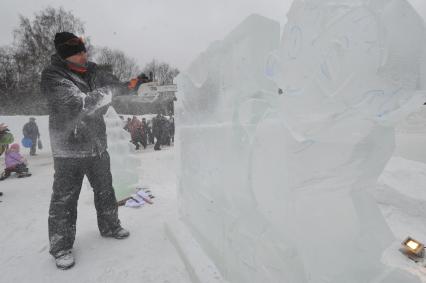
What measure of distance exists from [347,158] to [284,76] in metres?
0.34

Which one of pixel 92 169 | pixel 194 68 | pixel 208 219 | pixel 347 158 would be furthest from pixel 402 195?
pixel 92 169

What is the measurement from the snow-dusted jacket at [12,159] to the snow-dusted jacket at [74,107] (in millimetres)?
5064

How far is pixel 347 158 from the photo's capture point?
0.81 metres

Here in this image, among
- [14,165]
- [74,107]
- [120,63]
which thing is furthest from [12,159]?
[120,63]

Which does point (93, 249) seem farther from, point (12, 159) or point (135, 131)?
point (135, 131)

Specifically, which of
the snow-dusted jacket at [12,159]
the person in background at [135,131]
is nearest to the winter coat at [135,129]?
the person in background at [135,131]

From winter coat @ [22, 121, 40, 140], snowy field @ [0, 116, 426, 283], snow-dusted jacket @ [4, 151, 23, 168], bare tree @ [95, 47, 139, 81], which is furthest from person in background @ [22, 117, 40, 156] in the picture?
bare tree @ [95, 47, 139, 81]

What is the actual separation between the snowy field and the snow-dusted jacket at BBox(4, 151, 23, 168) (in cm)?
187

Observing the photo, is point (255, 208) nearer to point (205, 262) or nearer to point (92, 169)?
point (205, 262)

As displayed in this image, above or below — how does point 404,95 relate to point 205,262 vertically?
above

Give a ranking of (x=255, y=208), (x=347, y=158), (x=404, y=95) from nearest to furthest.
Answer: (x=404, y=95) → (x=347, y=158) → (x=255, y=208)

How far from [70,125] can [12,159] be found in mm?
5214

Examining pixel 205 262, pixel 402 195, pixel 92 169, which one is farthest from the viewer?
pixel 402 195

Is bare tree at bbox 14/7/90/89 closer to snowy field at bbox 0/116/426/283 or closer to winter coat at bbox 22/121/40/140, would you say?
winter coat at bbox 22/121/40/140
